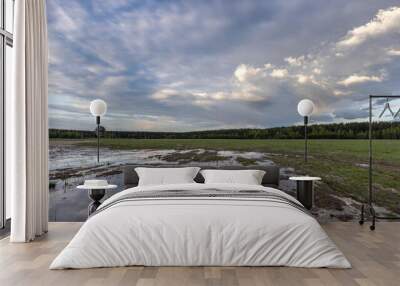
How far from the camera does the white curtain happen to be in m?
4.68

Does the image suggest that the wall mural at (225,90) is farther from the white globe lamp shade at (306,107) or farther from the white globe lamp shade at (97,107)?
the white globe lamp shade at (306,107)

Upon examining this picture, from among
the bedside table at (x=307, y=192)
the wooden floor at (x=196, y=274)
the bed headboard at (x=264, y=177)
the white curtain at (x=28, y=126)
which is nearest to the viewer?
the wooden floor at (x=196, y=274)

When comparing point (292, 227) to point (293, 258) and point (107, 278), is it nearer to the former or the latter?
point (293, 258)

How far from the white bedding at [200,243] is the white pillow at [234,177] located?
1.94m

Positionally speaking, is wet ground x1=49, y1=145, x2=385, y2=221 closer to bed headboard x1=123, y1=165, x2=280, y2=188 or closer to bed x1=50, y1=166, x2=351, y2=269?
bed headboard x1=123, y1=165, x2=280, y2=188

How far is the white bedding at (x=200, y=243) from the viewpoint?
3662 mm

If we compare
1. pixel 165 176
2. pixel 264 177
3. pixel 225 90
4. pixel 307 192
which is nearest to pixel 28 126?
pixel 165 176

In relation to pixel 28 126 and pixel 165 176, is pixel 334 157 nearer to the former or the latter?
pixel 165 176

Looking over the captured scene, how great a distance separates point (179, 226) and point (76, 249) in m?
0.89

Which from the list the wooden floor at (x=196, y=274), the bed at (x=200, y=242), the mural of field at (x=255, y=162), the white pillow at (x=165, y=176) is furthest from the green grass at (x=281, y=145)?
the bed at (x=200, y=242)

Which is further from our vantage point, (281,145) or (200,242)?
(281,145)

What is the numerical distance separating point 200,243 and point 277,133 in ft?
11.4

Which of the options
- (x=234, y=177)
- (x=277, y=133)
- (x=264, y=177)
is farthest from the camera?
(x=277, y=133)

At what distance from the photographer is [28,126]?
4.78m
